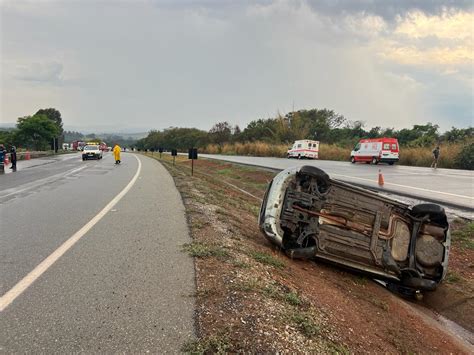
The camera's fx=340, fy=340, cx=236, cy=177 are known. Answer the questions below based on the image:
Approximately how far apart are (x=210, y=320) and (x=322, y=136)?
6344 cm

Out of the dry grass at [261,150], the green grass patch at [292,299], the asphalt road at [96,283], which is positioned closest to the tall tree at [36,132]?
the dry grass at [261,150]

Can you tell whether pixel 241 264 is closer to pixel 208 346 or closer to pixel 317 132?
pixel 208 346

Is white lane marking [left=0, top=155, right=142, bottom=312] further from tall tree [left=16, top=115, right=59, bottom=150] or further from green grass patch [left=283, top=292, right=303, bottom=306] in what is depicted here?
tall tree [left=16, top=115, right=59, bottom=150]

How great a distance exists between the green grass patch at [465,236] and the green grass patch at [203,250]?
17.4 feet

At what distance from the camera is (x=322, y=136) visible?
63.7 metres

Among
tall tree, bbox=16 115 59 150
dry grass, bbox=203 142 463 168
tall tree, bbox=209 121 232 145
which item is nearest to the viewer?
dry grass, bbox=203 142 463 168

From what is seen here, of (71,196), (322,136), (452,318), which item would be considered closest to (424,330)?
(452,318)

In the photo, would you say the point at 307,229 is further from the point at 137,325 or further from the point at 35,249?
the point at 35,249

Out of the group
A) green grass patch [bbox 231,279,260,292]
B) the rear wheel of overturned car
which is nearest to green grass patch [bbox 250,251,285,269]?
green grass patch [bbox 231,279,260,292]

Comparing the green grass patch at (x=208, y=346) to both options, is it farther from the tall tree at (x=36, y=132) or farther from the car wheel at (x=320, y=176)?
the tall tree at (x=36, y=132)

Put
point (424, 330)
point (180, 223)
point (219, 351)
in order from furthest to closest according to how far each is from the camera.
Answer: point (180, 223) < point (424, 330) < point (219, 351)

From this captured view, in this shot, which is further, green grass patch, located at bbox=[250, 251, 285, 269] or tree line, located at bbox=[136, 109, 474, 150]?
tree line, located at bbox=[136, 109, 474, 150]

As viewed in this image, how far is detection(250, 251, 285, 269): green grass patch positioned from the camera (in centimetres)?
495

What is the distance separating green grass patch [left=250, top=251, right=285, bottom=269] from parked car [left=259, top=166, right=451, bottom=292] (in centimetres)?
41
